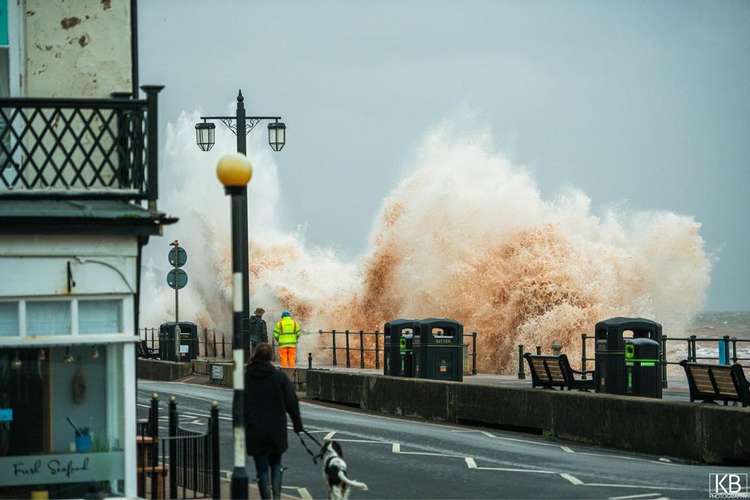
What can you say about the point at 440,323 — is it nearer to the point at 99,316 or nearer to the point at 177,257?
the point at 177,257

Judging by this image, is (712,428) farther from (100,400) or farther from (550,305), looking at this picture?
(550,305)

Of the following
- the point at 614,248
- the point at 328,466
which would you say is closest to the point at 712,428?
the point at 328,466

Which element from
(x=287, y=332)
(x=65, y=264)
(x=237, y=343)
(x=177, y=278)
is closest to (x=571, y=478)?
(x=237, y=343)

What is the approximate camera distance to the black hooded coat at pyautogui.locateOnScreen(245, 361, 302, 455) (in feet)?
44.3

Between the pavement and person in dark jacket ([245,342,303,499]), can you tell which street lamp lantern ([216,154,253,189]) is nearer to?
person in dark jacket ([245,342,303,499])

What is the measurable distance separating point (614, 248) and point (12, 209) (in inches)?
1773

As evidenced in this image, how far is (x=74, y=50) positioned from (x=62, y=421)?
12.2 feet

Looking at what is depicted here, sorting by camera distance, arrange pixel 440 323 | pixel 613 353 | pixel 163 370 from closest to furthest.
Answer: pixel 613 353
pixel 440 323
pixel 163 370

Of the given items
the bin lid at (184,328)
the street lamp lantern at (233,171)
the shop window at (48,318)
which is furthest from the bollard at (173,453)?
the bin lid at (184,328)

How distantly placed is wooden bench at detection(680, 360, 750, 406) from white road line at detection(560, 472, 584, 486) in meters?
2.75

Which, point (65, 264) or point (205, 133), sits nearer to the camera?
point (65, 264)

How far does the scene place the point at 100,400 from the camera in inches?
505

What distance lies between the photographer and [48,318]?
12406 millimetres

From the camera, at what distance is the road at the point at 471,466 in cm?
1569
